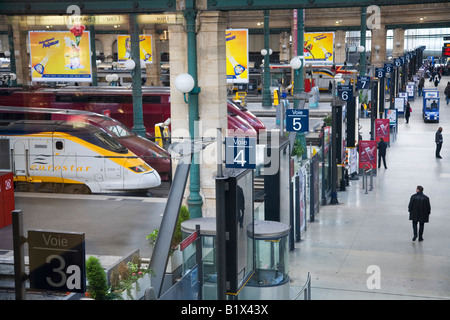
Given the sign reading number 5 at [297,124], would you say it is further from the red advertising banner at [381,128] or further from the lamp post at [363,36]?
the lamp post at [363,36]

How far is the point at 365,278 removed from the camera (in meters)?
12.3

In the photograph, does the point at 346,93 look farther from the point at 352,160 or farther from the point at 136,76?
the point at 136,76

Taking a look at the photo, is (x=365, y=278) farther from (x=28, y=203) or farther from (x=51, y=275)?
(x=28, y=203)

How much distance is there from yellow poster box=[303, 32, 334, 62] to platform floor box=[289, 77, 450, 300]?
46.3 feet

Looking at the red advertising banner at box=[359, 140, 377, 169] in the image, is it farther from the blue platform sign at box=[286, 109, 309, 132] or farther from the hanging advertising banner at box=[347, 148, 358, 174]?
the blue platform sign at box=[286, 109, 309, 132]

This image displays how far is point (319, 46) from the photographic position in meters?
35.7

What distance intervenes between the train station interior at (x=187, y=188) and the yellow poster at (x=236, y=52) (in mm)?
43

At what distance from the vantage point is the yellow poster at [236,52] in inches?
774

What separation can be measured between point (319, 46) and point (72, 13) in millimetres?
23909

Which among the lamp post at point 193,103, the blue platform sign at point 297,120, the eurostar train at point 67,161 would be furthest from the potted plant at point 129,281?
the eurostar train at point 67,161

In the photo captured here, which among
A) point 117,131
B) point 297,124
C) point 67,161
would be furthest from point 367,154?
point 67,161

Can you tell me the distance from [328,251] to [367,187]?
6.53 m

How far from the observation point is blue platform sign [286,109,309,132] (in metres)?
15.1
